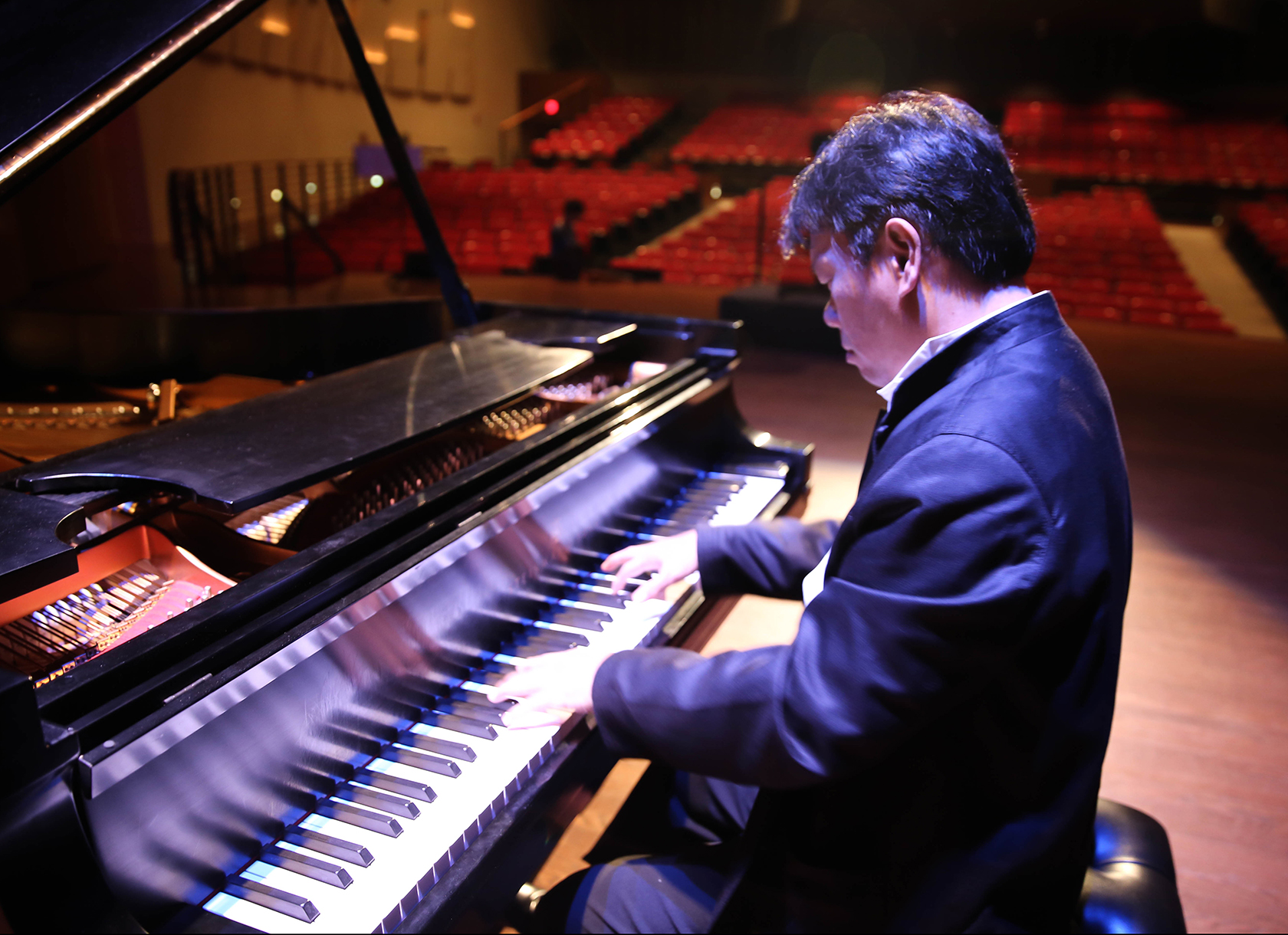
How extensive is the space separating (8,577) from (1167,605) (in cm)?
359

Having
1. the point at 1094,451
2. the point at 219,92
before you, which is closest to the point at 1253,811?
the point at 1094,451

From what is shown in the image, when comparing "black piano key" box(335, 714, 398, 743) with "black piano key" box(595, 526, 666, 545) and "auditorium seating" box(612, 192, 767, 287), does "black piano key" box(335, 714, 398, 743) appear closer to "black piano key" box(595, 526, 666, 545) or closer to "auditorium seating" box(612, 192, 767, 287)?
"black piano key" box(595, 526, 666, 545)

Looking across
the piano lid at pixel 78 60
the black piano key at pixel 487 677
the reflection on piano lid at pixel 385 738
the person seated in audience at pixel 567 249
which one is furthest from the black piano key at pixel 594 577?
the person seated in audience at pixel 567 249

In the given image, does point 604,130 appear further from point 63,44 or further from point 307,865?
point 307,865

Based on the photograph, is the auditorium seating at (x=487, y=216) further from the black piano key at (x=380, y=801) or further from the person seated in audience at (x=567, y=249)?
the black piano key at (x=380, y=801)

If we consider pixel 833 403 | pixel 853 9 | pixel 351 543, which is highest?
pixel 853 9

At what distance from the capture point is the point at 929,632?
0.85 meters

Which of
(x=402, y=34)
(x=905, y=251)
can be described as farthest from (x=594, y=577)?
(x=402, y=34)

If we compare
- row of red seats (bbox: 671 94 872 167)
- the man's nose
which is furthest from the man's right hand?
row of red seats (bbox: 671 94 872 167)

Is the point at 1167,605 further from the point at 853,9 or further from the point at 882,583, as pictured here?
the point at 853,9

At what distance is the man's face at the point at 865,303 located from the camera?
1.02m

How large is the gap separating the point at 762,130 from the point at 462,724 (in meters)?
15.0

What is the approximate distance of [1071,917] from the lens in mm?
1156

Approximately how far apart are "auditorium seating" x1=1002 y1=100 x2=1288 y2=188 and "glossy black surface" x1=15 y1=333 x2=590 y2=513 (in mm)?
11991
